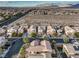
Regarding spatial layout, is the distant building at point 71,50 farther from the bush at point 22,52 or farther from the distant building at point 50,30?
the bush at point 22,52

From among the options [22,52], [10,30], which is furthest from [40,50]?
[10,30]

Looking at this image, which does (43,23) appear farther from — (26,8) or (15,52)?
(15,52)

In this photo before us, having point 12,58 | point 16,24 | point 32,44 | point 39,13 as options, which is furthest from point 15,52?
point 39,13

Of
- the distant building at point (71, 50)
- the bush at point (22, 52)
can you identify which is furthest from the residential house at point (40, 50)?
the distant building at point (71, 50)

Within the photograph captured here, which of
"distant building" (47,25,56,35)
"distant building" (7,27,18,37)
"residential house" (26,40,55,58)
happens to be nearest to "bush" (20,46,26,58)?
"residential house" (26,40,55,58)

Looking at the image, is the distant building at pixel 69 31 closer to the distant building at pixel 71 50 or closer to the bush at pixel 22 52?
the distant building at pixel 71 50

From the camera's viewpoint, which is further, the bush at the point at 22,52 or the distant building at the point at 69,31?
the distant building at the point at 69,31

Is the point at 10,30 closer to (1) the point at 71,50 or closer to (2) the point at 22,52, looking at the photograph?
(2) the point at 22,52

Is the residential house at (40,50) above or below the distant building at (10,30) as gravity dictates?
below
